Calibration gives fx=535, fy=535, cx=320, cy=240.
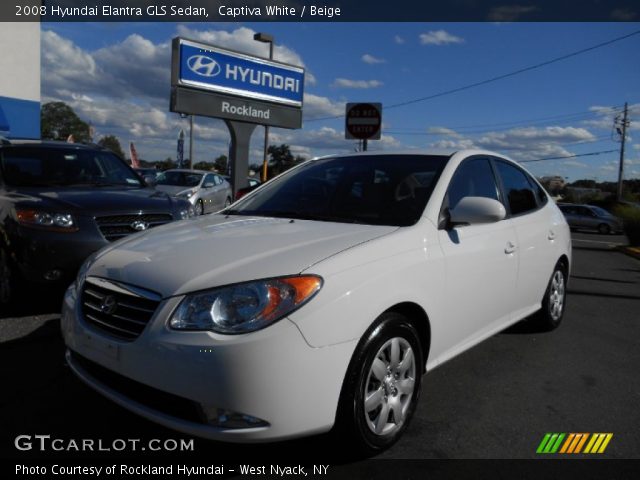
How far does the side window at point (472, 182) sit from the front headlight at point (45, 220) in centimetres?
314

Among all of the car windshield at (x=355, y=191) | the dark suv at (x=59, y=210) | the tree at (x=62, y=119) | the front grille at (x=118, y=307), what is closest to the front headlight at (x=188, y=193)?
the dark suv at (x=59, y=210)

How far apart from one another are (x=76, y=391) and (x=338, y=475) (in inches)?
69.2

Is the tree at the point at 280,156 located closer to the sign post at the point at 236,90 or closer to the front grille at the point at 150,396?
the sign post at the point at 236,90

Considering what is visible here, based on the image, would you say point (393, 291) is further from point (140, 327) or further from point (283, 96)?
point (283, 96)

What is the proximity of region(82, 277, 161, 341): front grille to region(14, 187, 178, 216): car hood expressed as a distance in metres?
2.26

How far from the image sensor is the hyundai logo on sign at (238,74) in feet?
38.3

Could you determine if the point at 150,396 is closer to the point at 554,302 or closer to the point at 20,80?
the point at 554,302

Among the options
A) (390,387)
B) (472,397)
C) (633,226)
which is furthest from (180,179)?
(633,226)

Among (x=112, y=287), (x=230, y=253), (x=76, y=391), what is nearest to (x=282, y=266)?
(x=230, y=253)

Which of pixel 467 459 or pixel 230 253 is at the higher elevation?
pixel 230 253

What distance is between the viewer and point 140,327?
2.34m

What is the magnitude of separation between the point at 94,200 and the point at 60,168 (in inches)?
47.5

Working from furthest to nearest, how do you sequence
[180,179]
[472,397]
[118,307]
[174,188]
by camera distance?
[180,179] < [174,188] < [472,397] < [118,307]

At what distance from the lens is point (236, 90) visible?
12.7 metres
